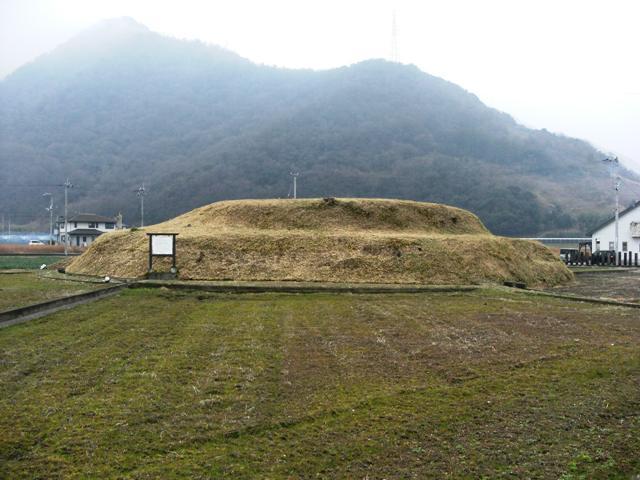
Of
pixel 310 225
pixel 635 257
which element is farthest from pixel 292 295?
pixel 635 257

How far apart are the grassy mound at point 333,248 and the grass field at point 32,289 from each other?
8.85 feet

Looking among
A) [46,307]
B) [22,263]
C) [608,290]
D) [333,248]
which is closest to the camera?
[46,307]

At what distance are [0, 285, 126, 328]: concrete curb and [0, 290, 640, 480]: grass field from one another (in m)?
0.56

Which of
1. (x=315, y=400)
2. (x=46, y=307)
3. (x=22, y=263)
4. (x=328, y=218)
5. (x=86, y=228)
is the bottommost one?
(x=315, y=400)

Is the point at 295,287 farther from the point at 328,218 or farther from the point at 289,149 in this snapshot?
the point at 289,149

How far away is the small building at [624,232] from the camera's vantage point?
192ft

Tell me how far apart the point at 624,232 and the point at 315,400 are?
201ft

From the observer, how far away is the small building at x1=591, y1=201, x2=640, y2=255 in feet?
192

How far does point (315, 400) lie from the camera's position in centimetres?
802

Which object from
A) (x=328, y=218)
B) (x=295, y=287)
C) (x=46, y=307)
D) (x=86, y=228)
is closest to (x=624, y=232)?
(x=328, y=218)

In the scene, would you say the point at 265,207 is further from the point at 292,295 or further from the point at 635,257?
the point at 635,257

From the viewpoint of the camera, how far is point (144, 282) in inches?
867

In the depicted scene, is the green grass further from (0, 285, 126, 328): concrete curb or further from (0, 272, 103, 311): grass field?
(0, 285, 126, 328): concrete curb

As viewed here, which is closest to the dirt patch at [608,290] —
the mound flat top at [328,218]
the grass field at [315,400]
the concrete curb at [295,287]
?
the concrete curb at [295,287]
